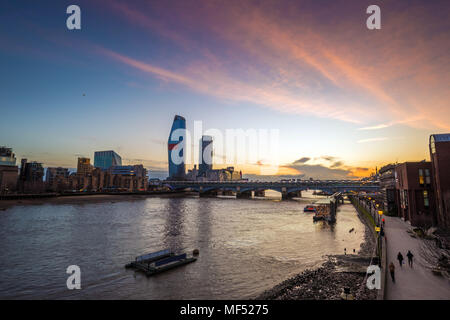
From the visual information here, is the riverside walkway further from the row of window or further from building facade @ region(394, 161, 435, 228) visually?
the row of window

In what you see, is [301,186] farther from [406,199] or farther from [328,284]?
[328,284]

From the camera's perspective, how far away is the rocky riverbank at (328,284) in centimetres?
1825

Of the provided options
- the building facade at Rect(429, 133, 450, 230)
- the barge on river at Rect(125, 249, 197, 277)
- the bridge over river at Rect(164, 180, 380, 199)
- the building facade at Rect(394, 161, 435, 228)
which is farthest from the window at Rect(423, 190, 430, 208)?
the bridge over river at Rect(164, 180, 380, 199)

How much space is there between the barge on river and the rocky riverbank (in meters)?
10.1

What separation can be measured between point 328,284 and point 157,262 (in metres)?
16.0

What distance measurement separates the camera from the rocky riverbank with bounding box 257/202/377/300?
18.2 metres

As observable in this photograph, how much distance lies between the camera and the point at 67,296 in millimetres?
18891

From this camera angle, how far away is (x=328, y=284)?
20.6 metres

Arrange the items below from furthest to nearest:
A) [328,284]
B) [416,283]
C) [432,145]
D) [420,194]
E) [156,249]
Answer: [420,194], [432,145], [156,249], [328,284], [416,283]

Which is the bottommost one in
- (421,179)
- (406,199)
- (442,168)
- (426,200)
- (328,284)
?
(328,284)

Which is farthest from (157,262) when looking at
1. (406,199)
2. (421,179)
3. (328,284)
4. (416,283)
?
(406,199)
